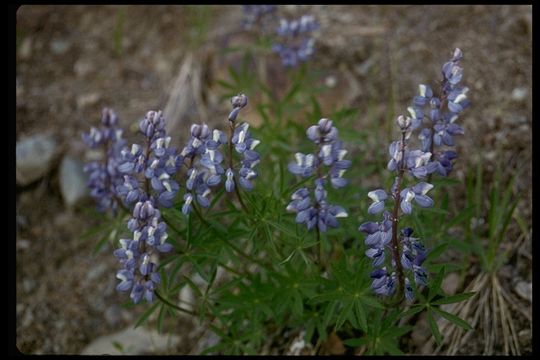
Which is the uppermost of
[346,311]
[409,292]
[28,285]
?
[409,292]

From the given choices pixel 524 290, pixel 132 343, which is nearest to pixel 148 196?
pixel 132 343

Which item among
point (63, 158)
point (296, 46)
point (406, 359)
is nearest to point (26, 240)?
point (63, 158)

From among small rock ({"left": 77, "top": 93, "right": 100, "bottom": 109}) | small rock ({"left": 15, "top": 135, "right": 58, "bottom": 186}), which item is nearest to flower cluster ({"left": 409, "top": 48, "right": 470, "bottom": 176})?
small rock ({"left": 15, "top": 135, "right": 58, "bottom": 186})

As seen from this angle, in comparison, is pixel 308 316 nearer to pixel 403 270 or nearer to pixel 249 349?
Result: pixel 249 349

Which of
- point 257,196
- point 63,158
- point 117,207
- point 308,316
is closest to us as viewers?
point 257,196

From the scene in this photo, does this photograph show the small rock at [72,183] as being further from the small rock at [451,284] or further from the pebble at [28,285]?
the small rock at [451,284]

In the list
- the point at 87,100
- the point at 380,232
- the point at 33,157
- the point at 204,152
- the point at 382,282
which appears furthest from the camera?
the point at 87,100

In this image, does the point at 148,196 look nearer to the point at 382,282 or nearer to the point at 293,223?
the point at 293,223
